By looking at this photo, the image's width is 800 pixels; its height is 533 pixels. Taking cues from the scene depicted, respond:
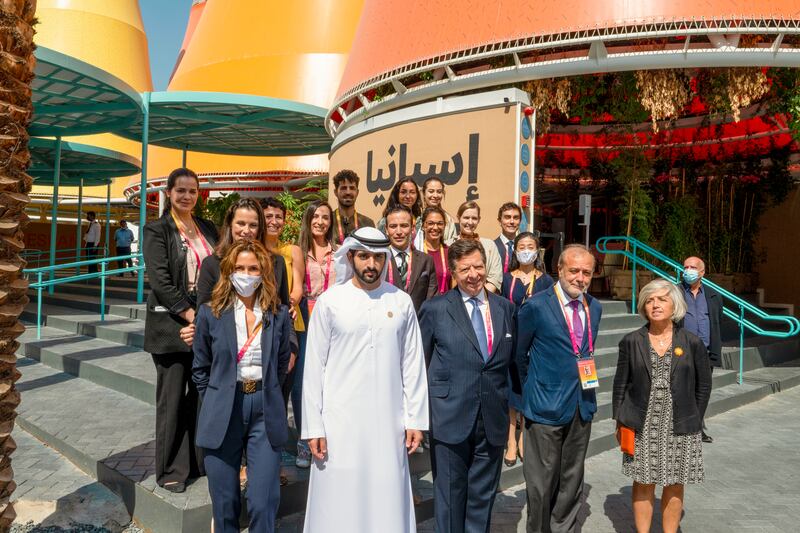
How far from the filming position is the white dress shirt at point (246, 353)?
305cm

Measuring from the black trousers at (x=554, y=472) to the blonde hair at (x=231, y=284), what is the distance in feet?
5.24

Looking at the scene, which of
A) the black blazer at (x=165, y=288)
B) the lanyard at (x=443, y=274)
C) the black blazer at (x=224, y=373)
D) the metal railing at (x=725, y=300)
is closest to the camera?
the black blazer at (x=224, y=373)

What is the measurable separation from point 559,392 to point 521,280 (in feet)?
5.16

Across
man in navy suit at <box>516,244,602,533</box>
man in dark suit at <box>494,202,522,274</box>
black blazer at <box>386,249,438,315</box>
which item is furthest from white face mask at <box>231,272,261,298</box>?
man in dark suit at <box>494,202,522,274</box>

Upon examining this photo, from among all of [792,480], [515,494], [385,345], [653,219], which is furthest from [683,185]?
[385,345]

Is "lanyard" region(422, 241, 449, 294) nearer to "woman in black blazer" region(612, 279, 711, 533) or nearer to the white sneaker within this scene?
"woman in black blazer" region(612, 279, 711, 533)

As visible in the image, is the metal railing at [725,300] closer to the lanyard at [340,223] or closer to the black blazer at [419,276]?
the black blazer at [419,276]

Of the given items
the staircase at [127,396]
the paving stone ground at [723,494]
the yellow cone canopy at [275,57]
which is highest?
the yellow cone canopy at [275,57]

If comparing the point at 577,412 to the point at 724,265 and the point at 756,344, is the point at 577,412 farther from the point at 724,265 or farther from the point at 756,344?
the point at 724,265

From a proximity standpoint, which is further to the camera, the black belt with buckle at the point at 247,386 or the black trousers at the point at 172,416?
the black trousers at the point at 172,416

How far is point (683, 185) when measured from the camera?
13.2m

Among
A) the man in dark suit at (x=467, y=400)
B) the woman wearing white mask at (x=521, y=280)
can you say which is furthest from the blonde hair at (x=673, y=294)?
the woman wearing white mask at (x=521, y=280)

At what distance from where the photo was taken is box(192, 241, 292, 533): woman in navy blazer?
3.01 m

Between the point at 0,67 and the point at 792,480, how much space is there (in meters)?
5.91
